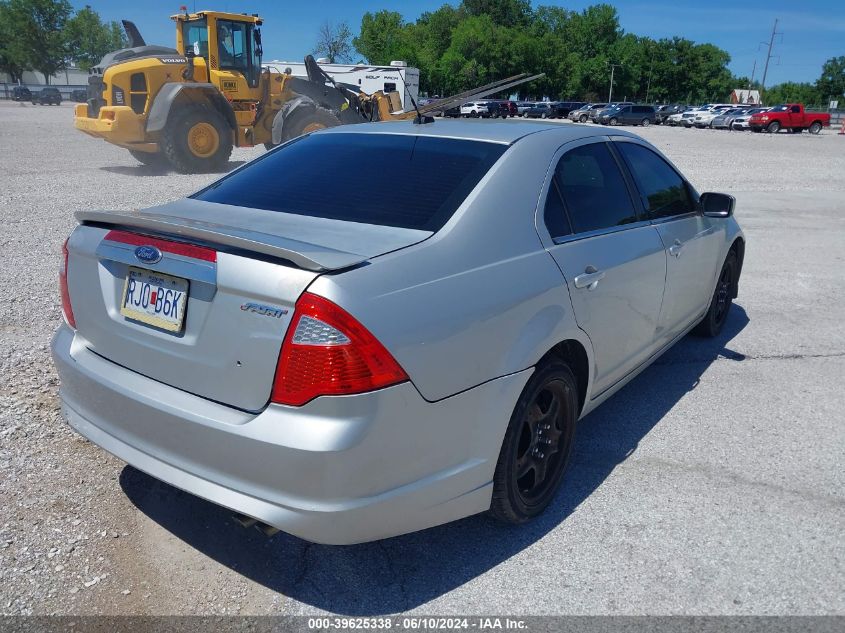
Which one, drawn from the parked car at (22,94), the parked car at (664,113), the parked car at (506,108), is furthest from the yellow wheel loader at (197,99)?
the parked car at (22,94)

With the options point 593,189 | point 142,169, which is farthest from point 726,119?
point 593,189

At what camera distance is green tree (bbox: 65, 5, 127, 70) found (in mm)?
87938

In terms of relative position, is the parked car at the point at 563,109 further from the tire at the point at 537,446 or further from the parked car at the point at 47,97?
the tire at the point at 537,446

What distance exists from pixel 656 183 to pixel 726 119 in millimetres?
48303

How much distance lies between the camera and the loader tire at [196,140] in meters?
14.1

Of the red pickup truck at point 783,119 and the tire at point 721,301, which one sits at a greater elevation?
the red pickup truck at point 783,119

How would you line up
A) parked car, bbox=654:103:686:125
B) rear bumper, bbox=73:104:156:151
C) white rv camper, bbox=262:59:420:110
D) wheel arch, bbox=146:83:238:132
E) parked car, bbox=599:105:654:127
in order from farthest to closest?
1. parked car, bbox=654:103:686:125
2. parked car, bbox=599:105:654:127
3. white rv camper, bbox=262:59:420:110
4. rear bumper, bbox=73:104:156:151
5. wheel arch, bbox=146:83:238:132

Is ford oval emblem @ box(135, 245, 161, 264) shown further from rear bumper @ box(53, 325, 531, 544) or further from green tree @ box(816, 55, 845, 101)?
green tree @ box(816, 55, 845, 101)

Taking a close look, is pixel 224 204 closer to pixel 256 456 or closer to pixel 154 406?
pixel 154 406

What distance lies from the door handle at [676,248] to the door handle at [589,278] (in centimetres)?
100

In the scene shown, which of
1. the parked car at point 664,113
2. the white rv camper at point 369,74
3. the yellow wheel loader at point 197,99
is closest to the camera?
the yellow wheel loader at point 197,99

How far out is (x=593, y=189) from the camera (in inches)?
141

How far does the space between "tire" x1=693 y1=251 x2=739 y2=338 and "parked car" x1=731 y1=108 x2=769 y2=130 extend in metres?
44.7

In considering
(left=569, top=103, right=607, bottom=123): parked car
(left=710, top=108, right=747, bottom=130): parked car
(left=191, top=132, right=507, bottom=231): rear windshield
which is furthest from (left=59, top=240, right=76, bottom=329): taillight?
(left=569, top=103, right=607, bottom=123): parked car
